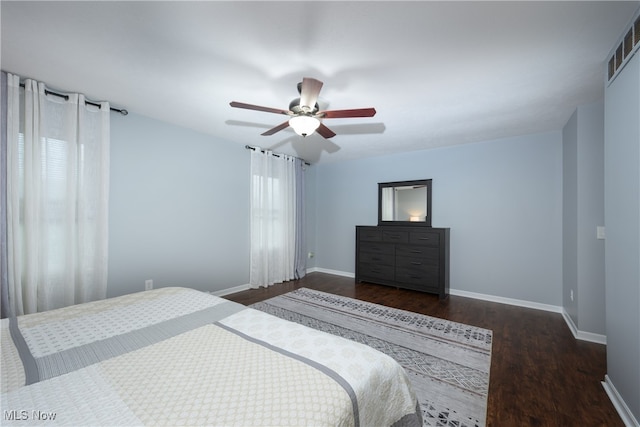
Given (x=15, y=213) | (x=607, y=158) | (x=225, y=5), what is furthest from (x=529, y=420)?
(x=15, y=213)

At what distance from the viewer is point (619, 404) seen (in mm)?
1609

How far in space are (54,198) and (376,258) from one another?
13.2 feet

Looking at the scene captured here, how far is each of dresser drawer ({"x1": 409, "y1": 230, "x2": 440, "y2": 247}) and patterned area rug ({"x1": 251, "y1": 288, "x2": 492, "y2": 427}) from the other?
1173mm

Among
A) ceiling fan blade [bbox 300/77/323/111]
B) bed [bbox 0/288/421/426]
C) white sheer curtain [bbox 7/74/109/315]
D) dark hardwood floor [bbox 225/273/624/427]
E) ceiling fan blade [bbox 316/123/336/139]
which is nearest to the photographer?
bed [bbox 0/288/421/426]

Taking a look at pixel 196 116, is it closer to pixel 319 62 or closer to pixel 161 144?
pixel 161 144

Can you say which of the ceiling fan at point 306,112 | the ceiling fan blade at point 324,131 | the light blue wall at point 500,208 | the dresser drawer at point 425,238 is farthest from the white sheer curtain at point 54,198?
the light blue wall at point 500,208

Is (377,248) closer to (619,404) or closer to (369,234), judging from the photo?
(369,234)

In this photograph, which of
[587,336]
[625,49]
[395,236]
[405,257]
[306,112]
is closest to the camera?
[625,49]

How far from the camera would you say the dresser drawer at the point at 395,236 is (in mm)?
4113

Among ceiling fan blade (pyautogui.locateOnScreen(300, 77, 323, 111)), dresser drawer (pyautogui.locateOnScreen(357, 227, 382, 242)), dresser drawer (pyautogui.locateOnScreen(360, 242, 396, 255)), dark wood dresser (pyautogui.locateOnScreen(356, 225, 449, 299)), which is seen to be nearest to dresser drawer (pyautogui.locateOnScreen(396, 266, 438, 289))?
dark wood dresser (pyautogui.locateOnScreen(356, 225, 449, 299))

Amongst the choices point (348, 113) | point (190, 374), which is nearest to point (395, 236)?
point (348, 113)

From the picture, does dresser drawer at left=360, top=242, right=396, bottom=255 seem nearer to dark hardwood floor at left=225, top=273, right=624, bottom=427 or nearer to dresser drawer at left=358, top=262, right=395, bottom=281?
dresser drawer at left=358, top=262, right=395, bottom=281

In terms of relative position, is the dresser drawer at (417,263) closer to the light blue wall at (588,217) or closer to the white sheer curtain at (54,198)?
the light blue wall at (588,217)

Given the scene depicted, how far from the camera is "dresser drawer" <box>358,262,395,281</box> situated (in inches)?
168
